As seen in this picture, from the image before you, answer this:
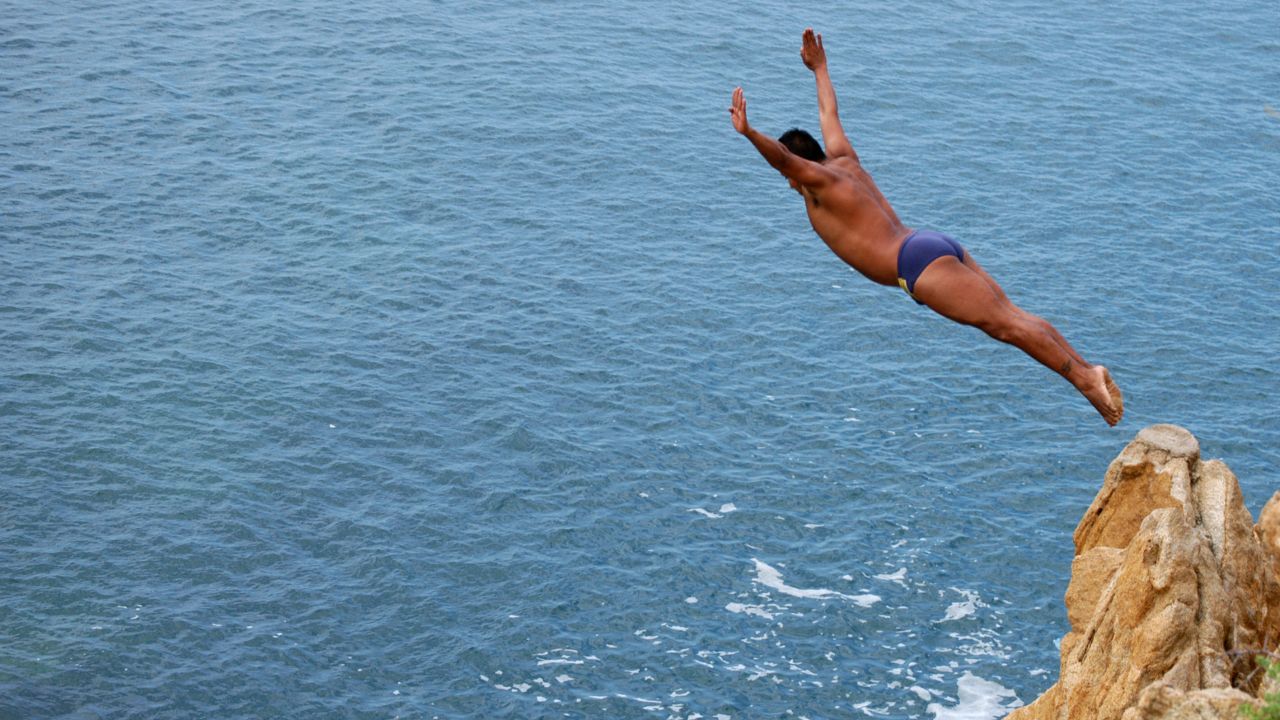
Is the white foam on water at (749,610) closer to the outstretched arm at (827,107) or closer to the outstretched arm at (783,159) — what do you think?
the outstretched arm at (827,107)

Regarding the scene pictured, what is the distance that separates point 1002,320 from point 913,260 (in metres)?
1.29

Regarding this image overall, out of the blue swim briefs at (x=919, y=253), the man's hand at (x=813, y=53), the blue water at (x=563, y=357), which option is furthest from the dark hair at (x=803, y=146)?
the blue water at (x=563, y=357)

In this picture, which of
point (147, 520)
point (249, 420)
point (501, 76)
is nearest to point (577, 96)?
point (501, 76)

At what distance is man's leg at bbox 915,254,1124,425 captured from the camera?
1727 cm

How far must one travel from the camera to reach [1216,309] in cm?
4972

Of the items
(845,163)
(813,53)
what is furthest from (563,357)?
(845,163)

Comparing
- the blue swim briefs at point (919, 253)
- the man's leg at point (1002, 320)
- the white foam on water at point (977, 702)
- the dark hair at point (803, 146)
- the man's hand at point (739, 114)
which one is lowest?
the white foam on water at point (977, 702)

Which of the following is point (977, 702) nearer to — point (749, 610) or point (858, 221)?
point (749, 610)

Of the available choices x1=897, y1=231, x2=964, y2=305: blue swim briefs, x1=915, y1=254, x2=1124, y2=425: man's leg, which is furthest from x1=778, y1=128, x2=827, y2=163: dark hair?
x1=915, y1=254, x2=1124, y2=425: man's leg

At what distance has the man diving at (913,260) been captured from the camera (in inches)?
681

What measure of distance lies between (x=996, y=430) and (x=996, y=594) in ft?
25.8

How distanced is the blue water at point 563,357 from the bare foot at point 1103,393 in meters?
17.4

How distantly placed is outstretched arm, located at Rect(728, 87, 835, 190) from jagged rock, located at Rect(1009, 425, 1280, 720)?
774cm

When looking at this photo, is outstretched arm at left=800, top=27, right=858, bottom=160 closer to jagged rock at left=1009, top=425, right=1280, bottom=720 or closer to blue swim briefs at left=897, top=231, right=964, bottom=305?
blue swim briefs at left=897, top=231, right=964, bottom=305
